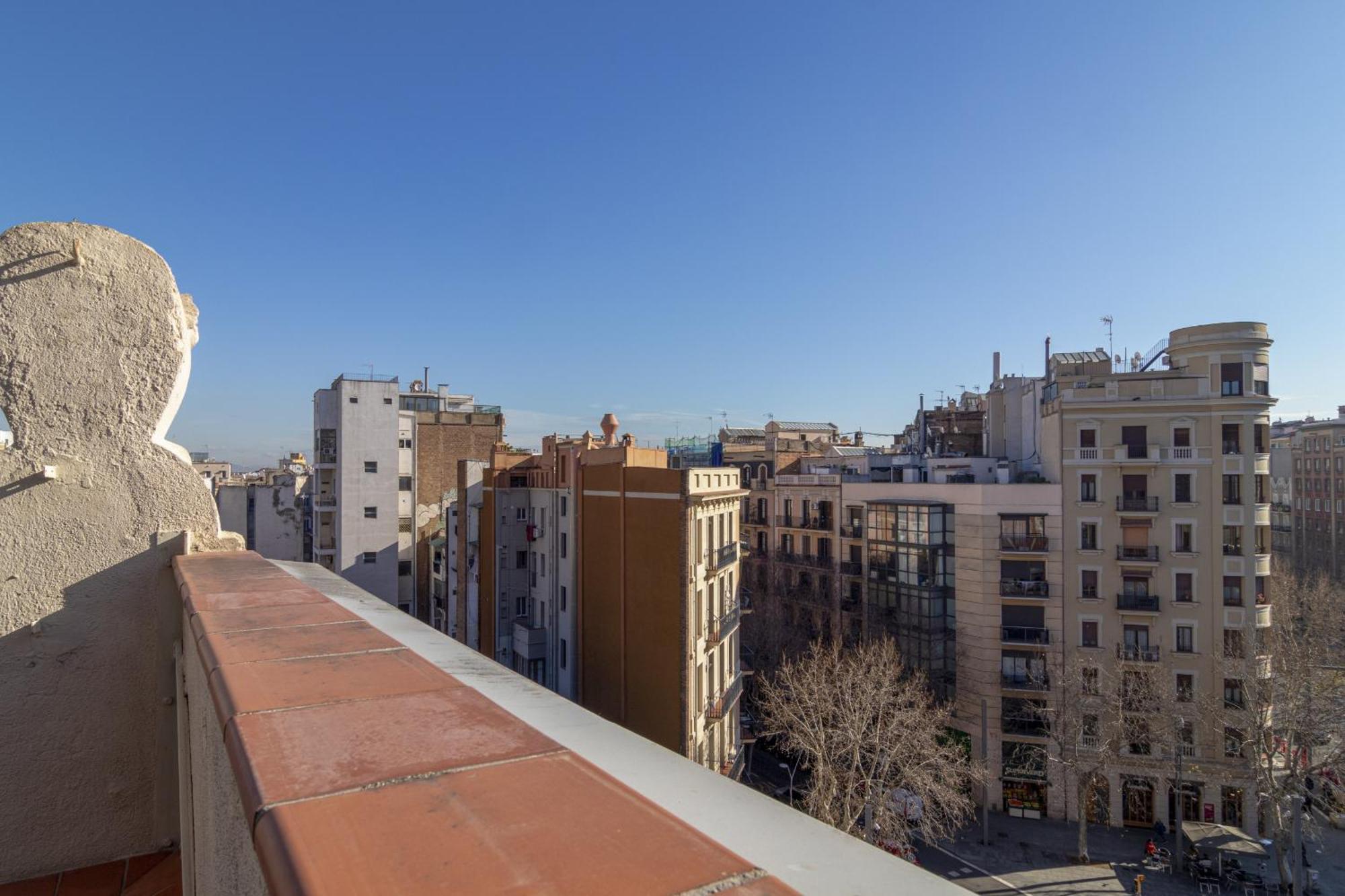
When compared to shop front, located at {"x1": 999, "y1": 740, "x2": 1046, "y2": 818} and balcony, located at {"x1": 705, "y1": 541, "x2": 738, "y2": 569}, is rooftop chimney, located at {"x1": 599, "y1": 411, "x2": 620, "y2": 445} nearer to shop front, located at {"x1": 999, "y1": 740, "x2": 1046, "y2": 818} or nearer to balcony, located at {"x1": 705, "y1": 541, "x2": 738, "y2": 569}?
balcony, located at {"x1": 705, "y1": 541, "x2": 738, "y2": 569}

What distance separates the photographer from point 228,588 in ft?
9.87

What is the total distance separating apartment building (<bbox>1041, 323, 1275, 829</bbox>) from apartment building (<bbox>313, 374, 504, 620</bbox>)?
1153 inches

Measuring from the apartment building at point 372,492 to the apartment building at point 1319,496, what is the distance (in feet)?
206

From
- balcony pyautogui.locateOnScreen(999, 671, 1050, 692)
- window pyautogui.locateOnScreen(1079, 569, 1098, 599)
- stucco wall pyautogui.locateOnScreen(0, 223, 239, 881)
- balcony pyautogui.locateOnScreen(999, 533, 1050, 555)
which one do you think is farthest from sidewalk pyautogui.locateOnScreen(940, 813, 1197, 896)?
stucco wall pyautogui.locateOnScreen(0, 223, 239, 881)

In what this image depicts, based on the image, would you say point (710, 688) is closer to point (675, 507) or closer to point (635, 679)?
point (635, 679)

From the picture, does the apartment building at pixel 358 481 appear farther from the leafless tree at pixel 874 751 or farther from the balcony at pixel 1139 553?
the balcony at pixel 1139 553

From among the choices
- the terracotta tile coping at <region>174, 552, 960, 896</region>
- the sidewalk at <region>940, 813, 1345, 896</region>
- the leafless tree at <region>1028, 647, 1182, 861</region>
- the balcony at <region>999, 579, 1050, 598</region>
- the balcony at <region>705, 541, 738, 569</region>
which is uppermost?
the terracotta tile coping at <region>174, 552, 960, 896</region>

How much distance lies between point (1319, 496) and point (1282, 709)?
161ft

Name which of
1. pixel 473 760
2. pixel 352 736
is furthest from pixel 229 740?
pixel 473 760

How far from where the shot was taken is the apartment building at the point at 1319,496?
5325cm

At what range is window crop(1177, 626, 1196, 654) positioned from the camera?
2422 centimetres

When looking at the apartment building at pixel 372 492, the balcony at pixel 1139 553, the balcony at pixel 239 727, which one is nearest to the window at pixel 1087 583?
the balcony at pixel 1139 553

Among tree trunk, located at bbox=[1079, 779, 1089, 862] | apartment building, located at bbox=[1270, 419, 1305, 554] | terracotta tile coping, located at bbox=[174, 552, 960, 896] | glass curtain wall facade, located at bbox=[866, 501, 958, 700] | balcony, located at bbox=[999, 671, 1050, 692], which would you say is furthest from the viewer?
apartment building, located at bbox=[1270, 419, 1305, 554]

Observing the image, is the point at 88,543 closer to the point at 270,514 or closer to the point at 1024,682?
the point at 1024,682
